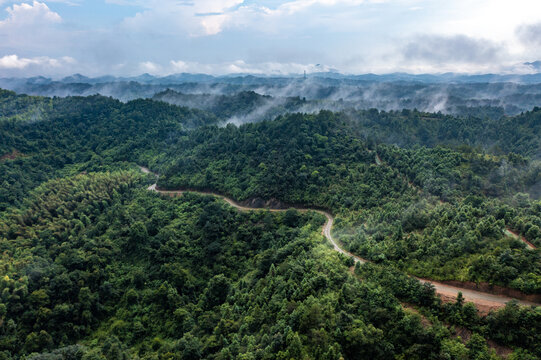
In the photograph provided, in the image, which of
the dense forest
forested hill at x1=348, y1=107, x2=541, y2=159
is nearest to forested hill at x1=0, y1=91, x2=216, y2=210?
the dense forest

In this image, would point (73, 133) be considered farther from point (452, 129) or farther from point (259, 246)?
point (452, 129)

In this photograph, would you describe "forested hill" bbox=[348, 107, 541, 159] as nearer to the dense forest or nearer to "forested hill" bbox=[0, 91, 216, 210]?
the dense forest

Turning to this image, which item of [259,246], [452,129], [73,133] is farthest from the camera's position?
[452,129]

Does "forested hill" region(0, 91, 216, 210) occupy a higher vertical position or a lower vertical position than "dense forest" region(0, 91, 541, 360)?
higher

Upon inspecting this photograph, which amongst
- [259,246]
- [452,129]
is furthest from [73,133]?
[452,129]

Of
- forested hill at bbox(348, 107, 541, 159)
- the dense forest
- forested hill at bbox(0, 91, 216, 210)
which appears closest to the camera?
the dense forest

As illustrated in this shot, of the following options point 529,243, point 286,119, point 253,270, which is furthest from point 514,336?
point 286,119

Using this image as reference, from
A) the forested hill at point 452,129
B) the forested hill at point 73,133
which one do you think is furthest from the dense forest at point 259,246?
the forested hill at point 452,129

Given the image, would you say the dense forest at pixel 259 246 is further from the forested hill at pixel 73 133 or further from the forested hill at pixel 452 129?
the forested hill at pixel 452 129
